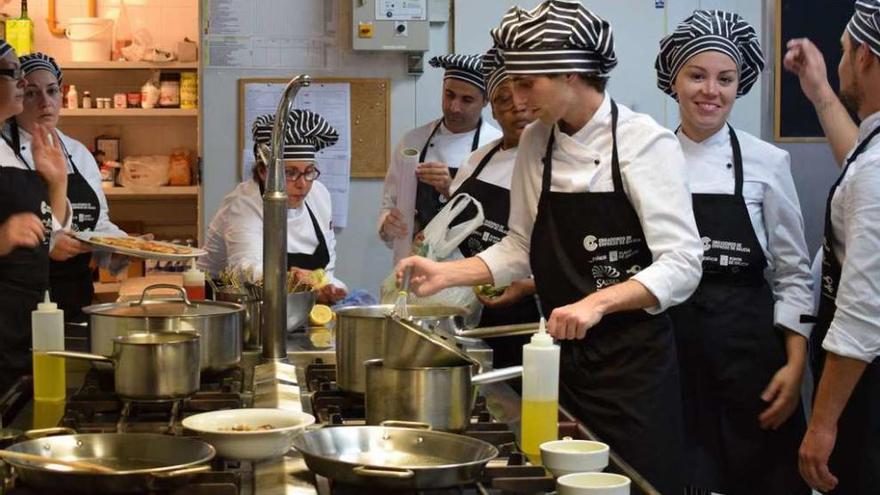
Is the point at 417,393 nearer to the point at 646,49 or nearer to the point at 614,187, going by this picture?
the point at 614,187

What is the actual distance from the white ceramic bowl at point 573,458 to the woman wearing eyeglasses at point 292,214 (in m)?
2.73

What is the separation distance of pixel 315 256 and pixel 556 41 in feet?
7.05

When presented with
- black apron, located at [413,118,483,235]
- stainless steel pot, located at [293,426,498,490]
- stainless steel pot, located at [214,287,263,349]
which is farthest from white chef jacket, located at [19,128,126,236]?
stainless steel pot, located at [293,426,498,490]

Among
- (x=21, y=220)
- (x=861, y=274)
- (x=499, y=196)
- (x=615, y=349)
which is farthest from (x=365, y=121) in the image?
Answer: (x=861, y=274)

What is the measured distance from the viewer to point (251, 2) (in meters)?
5.85

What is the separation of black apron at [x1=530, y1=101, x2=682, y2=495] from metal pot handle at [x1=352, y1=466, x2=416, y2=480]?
4.00 ft

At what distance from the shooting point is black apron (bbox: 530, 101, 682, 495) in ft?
9.04

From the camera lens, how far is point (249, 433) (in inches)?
72.4

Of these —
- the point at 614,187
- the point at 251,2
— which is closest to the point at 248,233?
the point at 251,2

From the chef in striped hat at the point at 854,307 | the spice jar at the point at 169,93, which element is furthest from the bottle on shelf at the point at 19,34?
the chef in striped hat at the point at 854,307

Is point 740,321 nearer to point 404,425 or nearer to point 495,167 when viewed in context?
point 495,167

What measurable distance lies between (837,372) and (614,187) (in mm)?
656

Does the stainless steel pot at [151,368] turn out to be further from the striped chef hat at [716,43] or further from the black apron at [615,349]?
the striped chef hat at [716,43]

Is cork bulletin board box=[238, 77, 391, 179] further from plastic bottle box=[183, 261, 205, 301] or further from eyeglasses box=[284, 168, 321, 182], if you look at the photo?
plastic bottle box=[183, 261, 205, 301]
